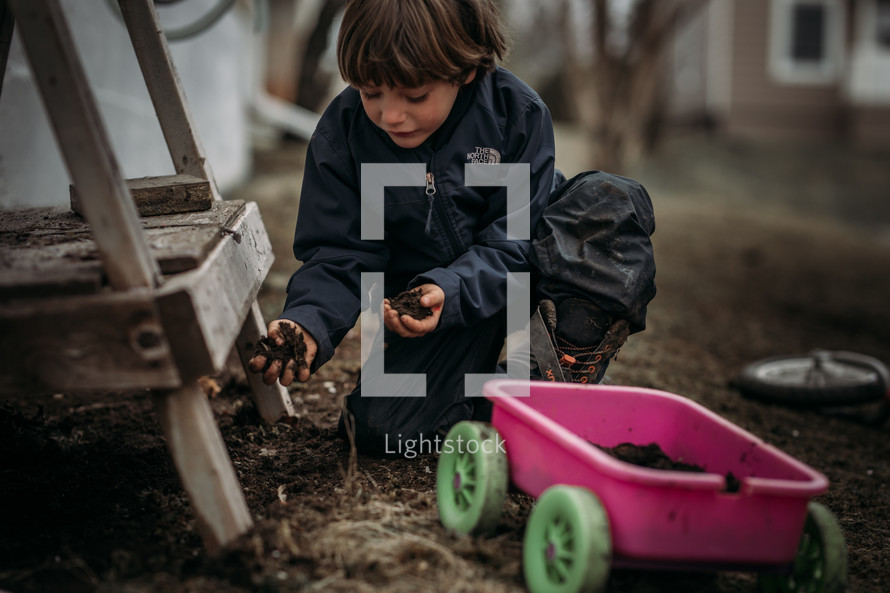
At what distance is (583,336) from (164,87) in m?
1.36

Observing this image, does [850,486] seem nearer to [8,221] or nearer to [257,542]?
[257,542]

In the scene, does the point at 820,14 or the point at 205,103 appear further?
the point at 820,14

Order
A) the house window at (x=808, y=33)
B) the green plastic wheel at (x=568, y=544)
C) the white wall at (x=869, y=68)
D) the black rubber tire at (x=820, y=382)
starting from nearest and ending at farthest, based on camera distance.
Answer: the green plastic wheel at (x=568, y=544) < the black rubber tire at (x=820, y=382) < the white wall at (x=869, y=68) < the house window at (x=808, y=33)

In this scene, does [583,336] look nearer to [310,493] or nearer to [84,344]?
[310,493]

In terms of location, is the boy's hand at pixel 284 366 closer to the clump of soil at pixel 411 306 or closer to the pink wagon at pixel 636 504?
the clump of soil at pixel 411 306

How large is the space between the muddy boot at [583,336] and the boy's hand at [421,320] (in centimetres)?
37

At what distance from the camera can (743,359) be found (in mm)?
4184

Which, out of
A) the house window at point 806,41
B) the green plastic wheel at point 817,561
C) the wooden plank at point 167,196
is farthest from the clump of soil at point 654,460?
the house window at point 806,41

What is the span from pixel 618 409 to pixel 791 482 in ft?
1.79

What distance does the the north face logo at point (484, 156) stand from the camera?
2.11 metres

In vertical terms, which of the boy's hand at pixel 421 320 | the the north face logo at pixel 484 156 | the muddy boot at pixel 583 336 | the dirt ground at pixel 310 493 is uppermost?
the the north face logo at pixel 484 156

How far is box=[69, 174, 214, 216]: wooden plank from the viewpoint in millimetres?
2008

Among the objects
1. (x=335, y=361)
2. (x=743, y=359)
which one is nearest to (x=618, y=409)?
(x=335, y=361)

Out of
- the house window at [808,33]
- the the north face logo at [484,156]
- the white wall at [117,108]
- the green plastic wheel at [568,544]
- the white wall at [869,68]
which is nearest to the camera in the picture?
the green plastic wheel at [568,544]
